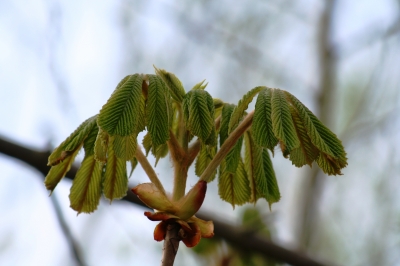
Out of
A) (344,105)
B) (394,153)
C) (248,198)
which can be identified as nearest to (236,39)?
(394,153)

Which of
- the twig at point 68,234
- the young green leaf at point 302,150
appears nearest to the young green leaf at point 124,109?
the young green leaf at point 302,150

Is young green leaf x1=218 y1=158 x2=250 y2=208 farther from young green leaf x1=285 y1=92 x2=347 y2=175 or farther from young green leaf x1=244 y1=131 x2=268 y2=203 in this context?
young green leaf x1=285 y1=92 x2=347 y2=175

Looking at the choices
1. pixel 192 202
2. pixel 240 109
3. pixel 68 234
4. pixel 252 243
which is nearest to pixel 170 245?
pixel 192 202

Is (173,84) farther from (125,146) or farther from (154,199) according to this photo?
(154,199)

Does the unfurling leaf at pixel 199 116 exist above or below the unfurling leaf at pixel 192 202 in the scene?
above

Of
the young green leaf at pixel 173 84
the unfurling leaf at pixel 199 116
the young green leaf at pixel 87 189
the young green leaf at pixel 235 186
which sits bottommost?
the young green leaf at pixel 87 189

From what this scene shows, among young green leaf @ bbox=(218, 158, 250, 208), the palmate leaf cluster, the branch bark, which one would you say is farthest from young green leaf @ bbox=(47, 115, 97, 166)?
the branch bark

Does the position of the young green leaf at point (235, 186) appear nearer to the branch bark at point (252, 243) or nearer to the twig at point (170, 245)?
the twig at point (170, 245)
